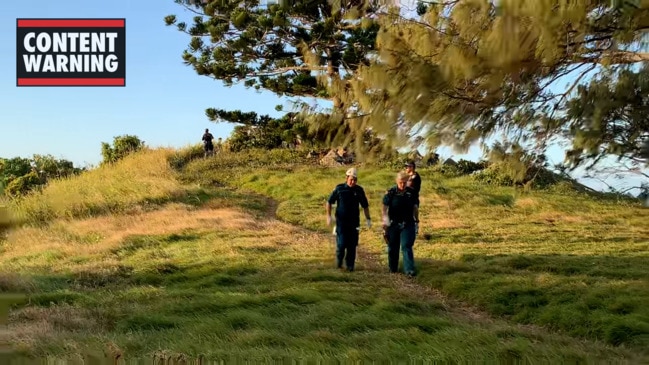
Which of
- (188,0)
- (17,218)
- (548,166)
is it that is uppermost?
(188,0)

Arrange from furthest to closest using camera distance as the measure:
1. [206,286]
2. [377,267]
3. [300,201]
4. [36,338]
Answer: [300,201] → [377,267] → [206,286] → [36,338]

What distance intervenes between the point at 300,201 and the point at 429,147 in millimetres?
13669

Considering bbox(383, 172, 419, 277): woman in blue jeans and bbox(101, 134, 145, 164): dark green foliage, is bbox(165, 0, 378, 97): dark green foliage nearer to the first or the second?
bbox(101, 134, 145, 164): dark green foliage

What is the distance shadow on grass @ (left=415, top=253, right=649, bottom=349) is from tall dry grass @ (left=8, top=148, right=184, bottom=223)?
11.8 m

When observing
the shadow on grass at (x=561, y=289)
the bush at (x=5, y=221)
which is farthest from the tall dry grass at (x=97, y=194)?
the shadow on grass at (x=561, y=289)

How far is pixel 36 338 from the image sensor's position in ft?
16.5

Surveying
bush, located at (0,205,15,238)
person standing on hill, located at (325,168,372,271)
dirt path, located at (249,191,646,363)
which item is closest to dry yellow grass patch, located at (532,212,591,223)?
dirt path, located at (249,191,646,363)

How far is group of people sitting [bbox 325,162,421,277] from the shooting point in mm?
9352

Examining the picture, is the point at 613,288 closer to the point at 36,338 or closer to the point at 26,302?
the point at 36,338

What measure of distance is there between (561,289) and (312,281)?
3.47m

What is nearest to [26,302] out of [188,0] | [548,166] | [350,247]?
[350,247]

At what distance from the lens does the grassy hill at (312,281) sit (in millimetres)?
5418

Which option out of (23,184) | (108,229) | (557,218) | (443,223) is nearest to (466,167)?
(557,218)

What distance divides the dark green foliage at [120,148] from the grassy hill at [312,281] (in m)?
9.84
